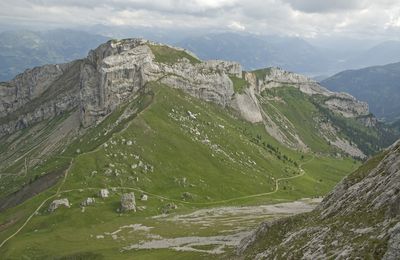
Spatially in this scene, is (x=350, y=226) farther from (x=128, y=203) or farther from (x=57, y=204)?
(x=57, y=204)

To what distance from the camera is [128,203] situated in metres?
197

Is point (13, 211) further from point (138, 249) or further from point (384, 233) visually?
point (384, 233)

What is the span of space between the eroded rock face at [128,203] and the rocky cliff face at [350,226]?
12139 centimetres

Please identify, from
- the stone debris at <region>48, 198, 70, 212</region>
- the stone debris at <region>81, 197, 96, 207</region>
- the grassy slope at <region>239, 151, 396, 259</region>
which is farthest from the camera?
the stone debris at <region>81, 197, 96, 207</region>

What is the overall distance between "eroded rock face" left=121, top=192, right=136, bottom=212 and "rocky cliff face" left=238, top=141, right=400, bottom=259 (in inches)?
4779

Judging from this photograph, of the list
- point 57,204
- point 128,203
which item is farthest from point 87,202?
point 128,203

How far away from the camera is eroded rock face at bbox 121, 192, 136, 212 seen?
7682 inches

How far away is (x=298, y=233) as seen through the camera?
65.4 metres

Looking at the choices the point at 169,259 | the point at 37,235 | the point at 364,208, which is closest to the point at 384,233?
the point at 364,208

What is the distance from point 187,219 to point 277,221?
323 feet

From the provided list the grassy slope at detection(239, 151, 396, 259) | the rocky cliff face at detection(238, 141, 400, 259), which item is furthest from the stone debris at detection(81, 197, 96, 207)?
the grassy slope at detection(239, 151, 396, 259)

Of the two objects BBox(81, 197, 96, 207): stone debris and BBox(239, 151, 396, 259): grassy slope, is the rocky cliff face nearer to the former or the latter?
→ BBox(239, 151, 396, 259): grassy slope

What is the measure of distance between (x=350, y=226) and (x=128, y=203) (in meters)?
152

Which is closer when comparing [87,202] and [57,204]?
[57,204]
